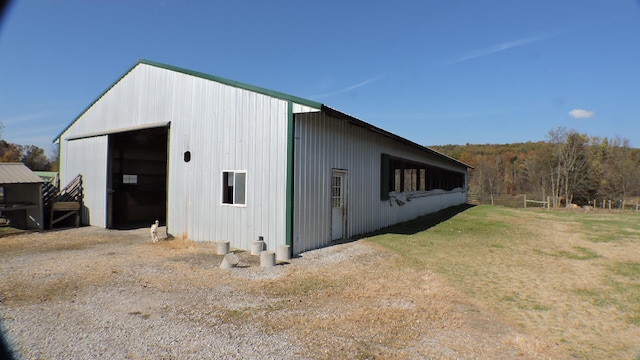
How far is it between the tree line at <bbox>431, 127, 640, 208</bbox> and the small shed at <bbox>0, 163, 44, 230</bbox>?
3964 centimetres

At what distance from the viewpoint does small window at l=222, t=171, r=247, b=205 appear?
877cm

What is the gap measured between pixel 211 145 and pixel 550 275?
9.04 m

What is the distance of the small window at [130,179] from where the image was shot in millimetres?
15172

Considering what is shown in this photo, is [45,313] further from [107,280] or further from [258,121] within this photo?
[258,121]

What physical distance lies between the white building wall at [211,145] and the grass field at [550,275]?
12.9 feet

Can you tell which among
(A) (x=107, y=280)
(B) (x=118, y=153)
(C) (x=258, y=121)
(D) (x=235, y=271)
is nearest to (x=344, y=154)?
(C) (x=258, y=121)

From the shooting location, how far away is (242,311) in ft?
15.3

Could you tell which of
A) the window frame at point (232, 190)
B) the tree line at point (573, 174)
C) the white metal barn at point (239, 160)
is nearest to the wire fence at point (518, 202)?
the tree line at point (573, 174)

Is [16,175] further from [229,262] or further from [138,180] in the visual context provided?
[229,262]

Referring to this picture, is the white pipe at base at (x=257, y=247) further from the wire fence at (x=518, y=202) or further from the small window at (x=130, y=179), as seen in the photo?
the wire fence at (x=518, y=202)

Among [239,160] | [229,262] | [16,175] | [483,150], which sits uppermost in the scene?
[483,150]

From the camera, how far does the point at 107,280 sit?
6020 millimetres

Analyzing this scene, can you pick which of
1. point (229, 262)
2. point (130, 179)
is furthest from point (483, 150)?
point (229, 262)

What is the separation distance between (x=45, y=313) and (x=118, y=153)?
39.4 feet
